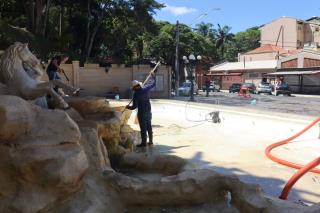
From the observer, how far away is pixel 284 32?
206 ft

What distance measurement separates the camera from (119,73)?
3069 cm

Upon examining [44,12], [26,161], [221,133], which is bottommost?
[221,133]

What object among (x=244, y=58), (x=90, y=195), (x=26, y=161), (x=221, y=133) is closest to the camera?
(x=26, y=161)

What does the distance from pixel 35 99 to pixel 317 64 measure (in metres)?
43.3

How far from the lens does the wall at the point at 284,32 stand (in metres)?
60.8

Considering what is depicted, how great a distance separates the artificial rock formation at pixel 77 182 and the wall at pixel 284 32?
58222 mm

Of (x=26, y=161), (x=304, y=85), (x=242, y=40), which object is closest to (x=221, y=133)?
(x=26, y=161)

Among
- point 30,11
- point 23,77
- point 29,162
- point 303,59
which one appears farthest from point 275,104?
point 29,162

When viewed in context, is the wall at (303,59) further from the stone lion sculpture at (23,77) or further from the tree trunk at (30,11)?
the stone lion sculpture at (23,77)

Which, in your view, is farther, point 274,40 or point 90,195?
point 274,40

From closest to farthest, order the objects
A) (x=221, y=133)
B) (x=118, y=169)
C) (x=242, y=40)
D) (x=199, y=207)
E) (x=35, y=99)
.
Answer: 1. (x=199, y=207)
2. (x=35, y=99)
3. (x=118, y=169)
4. (x=221, y=133)
5. (x=242, y=40)

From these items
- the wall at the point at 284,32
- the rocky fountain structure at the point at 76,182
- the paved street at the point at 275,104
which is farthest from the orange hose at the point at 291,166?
the wall at the point at 284,32

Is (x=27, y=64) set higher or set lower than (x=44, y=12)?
lower

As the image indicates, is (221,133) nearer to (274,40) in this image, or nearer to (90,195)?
(90,195)
